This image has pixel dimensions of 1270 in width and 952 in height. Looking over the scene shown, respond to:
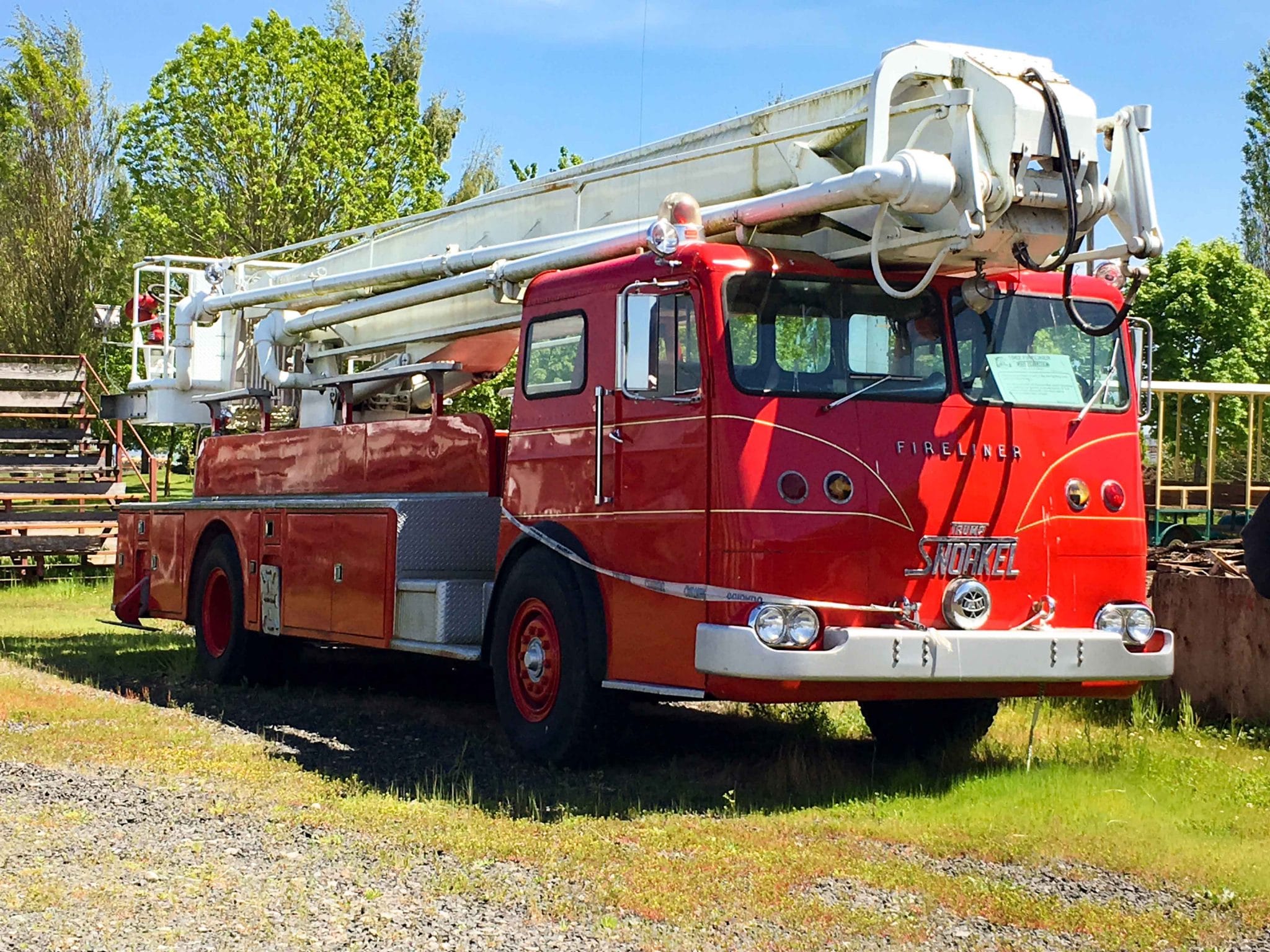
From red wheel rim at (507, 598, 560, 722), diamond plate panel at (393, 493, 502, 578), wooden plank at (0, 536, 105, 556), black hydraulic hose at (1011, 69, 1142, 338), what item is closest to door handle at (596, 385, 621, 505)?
red wheel rim at (507, 598, 560, 722)

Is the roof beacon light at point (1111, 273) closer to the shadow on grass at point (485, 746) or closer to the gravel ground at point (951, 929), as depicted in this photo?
the shadow on grass at point (485, 746)

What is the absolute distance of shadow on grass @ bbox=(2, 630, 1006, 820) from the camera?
27.8ft

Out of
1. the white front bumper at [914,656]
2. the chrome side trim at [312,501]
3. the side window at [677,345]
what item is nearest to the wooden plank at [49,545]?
the chrome side trim at [312,501]

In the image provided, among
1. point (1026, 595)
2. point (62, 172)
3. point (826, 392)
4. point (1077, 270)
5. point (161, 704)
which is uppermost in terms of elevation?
point (62, 172)

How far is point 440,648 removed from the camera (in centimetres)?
1030

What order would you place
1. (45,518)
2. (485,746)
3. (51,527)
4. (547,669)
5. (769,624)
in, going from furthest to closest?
(45,518)
(51,527)
(485,746)
(547,669)
(769,624)

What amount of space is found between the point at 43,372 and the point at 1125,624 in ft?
86.7

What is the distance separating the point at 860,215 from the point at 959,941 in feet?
13.5

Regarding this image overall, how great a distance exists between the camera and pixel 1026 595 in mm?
8461

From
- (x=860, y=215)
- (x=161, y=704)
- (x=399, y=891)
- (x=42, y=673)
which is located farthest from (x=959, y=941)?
(x=42, y=673)

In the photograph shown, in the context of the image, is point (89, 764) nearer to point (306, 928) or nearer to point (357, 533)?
point (357, 533)

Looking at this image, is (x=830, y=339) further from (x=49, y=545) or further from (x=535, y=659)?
(x=49, y=545)

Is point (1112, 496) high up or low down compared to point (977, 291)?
down

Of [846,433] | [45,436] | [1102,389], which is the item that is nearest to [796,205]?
[846,433]
